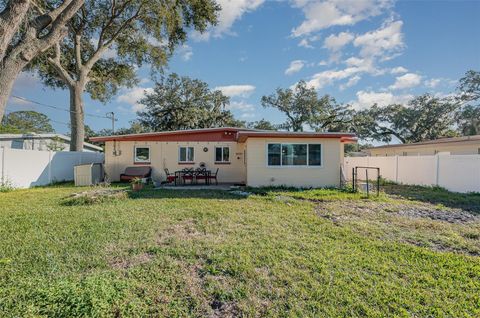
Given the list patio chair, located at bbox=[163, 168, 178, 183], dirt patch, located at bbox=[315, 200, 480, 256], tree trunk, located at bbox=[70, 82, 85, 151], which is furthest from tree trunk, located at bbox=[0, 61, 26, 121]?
tree trunk, located at bbox=[70, 82, 85, 151]

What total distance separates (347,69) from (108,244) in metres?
16.9

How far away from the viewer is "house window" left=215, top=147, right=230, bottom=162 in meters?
14.0

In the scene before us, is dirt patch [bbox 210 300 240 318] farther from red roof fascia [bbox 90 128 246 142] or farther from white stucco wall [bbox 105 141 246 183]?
red roof fascia [bbox 90 128 246 142]

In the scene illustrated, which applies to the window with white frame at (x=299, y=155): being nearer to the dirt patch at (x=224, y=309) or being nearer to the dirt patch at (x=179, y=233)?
the dirt patch at (x=179, y=233)

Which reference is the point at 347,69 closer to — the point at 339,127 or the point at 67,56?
the point at 339,127

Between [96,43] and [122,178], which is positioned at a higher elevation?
[96,43]

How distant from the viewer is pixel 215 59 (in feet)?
49.2

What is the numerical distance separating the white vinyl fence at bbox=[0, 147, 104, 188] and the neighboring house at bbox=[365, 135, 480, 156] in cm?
2226

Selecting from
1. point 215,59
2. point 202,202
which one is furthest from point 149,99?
point 202,202

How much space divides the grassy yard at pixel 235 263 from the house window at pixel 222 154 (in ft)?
24.4

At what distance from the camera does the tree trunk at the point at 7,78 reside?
4.40m

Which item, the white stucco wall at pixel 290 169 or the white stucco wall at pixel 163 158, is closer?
the white stucco wall at pixel 290 169

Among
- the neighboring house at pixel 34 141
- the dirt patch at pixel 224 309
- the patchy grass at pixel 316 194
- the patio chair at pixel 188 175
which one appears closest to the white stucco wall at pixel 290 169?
the patchy grass at pixel 316 194

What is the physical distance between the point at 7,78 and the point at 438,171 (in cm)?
1439
